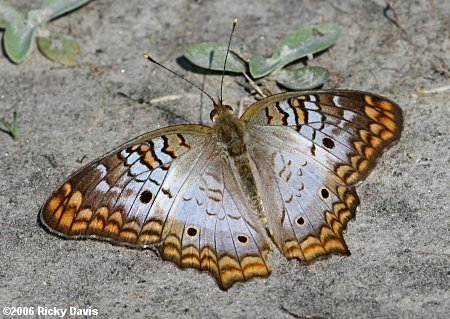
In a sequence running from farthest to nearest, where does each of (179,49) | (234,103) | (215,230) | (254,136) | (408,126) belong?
(179,49)
(234,103)
(408,126)
(254,136)
(215,230)

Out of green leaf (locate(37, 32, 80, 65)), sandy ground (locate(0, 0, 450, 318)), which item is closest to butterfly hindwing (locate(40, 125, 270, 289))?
sandy ground (locate(0, 0, 450, 318))

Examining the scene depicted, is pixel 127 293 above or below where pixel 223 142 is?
below

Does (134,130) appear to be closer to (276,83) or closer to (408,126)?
(276,83)

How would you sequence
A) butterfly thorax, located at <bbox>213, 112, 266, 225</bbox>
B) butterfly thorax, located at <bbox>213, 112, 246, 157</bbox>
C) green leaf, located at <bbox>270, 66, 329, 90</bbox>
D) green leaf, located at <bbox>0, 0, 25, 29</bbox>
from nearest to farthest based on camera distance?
butterfly thorax, located at <bbox>213, 112, 266, 225</bbox>, butterfly thorax, located at <bbox>213, 112, 246, 157</bbox>, green leaf, located at <bbox>270, 66, 329, 90</bbox>, green leaf, located at <bbox>0, 0, 25, 29</bbox>

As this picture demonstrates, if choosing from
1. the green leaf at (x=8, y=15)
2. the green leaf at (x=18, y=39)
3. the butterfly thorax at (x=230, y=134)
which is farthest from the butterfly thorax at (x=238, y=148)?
the green leaf at (x=8, y=15)

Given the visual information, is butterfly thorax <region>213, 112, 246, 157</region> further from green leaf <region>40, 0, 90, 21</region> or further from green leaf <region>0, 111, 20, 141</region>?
green leaf <region>40, 0, 90, 21</region>

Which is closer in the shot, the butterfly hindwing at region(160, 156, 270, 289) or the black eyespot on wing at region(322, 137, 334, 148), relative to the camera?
the butterfly hindwing at region(160, 156, 270, 289)

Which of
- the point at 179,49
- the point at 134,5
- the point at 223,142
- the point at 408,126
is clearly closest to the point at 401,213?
the point at 408,126
